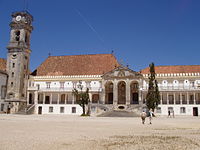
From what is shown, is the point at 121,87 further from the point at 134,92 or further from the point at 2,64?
the point at 2,64

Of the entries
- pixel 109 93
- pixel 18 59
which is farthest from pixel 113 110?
pixel 18 59

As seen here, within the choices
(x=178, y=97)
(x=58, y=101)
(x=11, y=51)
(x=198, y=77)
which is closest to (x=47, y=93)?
(x=58, y=101)

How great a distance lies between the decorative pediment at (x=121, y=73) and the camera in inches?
1753

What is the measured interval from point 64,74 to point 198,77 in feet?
88.4

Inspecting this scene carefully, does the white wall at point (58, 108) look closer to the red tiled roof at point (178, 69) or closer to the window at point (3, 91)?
the window at point (3, 91)

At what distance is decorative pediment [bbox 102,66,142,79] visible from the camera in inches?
1753

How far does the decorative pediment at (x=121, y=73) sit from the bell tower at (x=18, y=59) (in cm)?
1685

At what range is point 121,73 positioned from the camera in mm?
45062

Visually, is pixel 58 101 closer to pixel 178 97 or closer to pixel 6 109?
pixel 6 109

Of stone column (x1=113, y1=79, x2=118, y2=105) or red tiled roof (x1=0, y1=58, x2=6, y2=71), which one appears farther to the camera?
red tiled roof (x1=0, y1=58, x2=6, y2=71)

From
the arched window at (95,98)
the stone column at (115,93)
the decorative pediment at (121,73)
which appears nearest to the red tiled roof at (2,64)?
the arched window at (95,98)

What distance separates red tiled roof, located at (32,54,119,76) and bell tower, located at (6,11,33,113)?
493 cm

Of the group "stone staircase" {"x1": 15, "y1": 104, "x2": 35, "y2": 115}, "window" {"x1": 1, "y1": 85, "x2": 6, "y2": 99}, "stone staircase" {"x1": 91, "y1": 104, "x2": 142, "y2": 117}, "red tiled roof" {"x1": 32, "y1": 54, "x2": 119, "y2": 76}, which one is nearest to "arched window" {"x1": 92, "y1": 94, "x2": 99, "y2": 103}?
"red tiled roof" {"x1": 32, "y1": 54, "x2": 119, "y2": 76}

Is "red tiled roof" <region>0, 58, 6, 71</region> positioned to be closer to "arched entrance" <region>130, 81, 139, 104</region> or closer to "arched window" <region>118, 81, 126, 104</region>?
"arched window" <region>118, 81, 126, 104</region>
